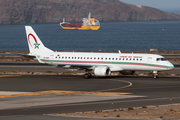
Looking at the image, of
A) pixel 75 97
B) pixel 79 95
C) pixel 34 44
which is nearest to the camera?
pixel 75 97

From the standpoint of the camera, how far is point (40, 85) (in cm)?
4097

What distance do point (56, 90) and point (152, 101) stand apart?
1252 cm

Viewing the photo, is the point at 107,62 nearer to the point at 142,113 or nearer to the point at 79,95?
the point at 79,95

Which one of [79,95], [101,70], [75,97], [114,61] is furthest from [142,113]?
[114,61]

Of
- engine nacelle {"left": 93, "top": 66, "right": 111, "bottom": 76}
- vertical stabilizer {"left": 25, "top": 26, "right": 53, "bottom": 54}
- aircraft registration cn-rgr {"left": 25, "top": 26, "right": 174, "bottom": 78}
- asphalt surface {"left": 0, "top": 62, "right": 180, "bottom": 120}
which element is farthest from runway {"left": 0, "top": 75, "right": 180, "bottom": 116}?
vertical stabilizer {"left": 25, "top": 26, "right": 53, "bottom": 54}

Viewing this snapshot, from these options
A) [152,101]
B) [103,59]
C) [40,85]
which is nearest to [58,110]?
A: [152,101]

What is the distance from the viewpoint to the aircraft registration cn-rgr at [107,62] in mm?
46531

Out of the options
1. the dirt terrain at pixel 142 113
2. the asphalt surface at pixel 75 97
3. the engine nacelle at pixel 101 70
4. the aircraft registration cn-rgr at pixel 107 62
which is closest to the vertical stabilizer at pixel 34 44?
the aircraft registration cn-rgr at pixel 107 62

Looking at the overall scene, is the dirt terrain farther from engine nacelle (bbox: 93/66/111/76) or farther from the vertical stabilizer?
the vertical stabilizer

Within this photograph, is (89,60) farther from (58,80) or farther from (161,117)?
(161,117)

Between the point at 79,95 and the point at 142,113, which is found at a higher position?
the point at 142,113

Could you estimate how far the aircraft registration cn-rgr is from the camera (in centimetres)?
4653

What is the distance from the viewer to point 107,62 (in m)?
48.2

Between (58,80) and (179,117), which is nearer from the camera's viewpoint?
(179,117)
